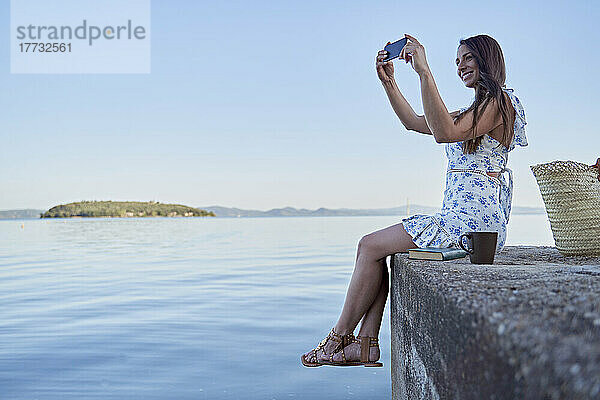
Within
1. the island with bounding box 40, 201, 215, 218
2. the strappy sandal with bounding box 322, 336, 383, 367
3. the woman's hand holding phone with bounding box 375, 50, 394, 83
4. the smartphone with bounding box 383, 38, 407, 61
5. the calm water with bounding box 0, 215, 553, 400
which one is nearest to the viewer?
the strappy sandal with bounding box 322, 336, 383, 367

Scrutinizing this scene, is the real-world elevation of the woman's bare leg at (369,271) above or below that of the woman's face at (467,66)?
below

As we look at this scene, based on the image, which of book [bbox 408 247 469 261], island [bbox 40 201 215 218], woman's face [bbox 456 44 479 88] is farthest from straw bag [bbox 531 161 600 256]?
island [bbox 40 201 215 218]

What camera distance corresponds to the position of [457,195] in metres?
2.72

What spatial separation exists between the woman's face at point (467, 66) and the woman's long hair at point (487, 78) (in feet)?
0.06

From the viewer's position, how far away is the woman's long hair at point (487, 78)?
263 centimetres

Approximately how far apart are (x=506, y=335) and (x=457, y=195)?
1879 mm

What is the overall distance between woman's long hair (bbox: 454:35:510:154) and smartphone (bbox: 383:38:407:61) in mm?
294

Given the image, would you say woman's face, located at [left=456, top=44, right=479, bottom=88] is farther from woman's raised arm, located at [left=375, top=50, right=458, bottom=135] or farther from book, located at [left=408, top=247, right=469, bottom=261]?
book, located at [left=408, top=247, right=469, bottom=261]

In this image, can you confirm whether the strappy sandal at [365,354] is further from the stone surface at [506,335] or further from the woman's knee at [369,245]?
the stone surface at [506,335]

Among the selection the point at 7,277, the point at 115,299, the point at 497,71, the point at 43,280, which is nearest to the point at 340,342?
A: the point at 497,71

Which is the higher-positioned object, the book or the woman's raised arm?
the woman's raised arm


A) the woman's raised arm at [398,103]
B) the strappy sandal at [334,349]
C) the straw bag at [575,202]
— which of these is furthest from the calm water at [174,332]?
the woman's raised arm at [398,103]

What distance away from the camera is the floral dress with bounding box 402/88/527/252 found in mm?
2607

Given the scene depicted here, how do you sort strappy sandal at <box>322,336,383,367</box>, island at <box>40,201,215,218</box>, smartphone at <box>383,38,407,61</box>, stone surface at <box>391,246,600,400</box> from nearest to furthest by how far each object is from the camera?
stone surface at <box>391,246,600,400</box>, strappy sandal at <box>322,336,383,367</box>, smartphone at <box>383,38,407,61</box>, island at <box>40,201,215,218</box>
